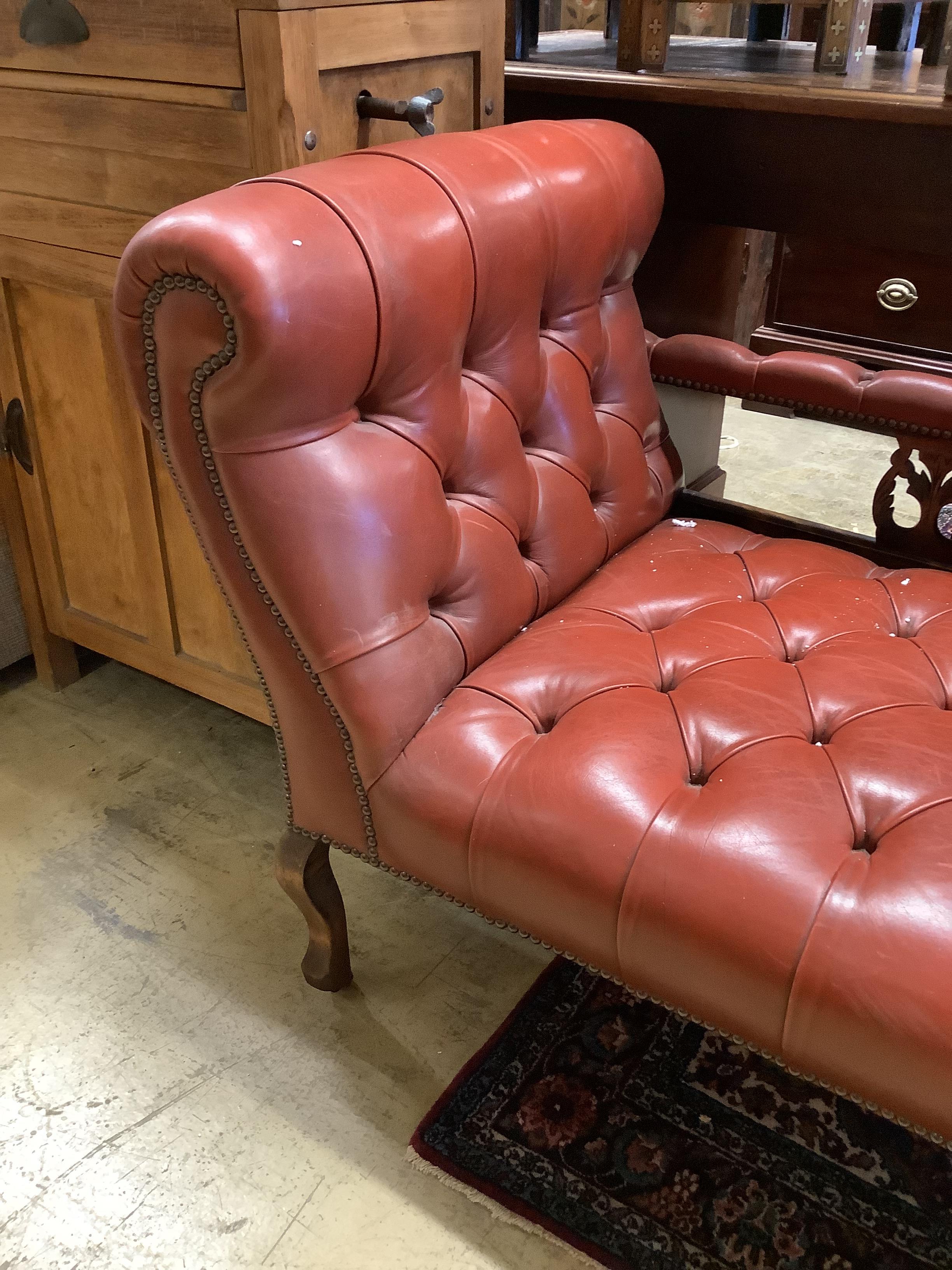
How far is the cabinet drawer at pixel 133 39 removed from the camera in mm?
996

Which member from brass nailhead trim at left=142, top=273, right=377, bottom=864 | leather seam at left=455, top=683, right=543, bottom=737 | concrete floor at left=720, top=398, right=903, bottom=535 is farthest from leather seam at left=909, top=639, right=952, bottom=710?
concrete floor at left=720, top=398, right=903, bottom=535

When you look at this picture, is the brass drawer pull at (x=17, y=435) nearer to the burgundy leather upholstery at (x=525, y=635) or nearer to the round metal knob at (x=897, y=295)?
the burgundy leather upholstery at (x=525, y=635)

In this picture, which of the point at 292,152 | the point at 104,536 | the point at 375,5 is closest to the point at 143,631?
the point at 104,536

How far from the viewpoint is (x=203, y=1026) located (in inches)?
45.1

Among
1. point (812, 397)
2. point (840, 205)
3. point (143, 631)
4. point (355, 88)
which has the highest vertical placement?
point (355, 88)

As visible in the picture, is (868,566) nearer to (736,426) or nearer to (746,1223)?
(736,426)

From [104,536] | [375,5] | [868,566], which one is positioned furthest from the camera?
[104,536]

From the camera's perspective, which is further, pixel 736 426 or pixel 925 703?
pixel 736 426

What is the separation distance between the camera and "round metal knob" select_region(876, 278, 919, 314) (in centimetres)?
123

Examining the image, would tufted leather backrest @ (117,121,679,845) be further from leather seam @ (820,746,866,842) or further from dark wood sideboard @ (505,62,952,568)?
leather seam @ (820,746,866,842)

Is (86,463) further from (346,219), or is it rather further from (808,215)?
(808,215)

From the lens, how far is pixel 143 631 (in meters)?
1.52

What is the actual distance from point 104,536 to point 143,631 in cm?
14

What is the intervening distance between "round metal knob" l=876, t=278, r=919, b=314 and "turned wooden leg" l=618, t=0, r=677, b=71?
1.41 feet
